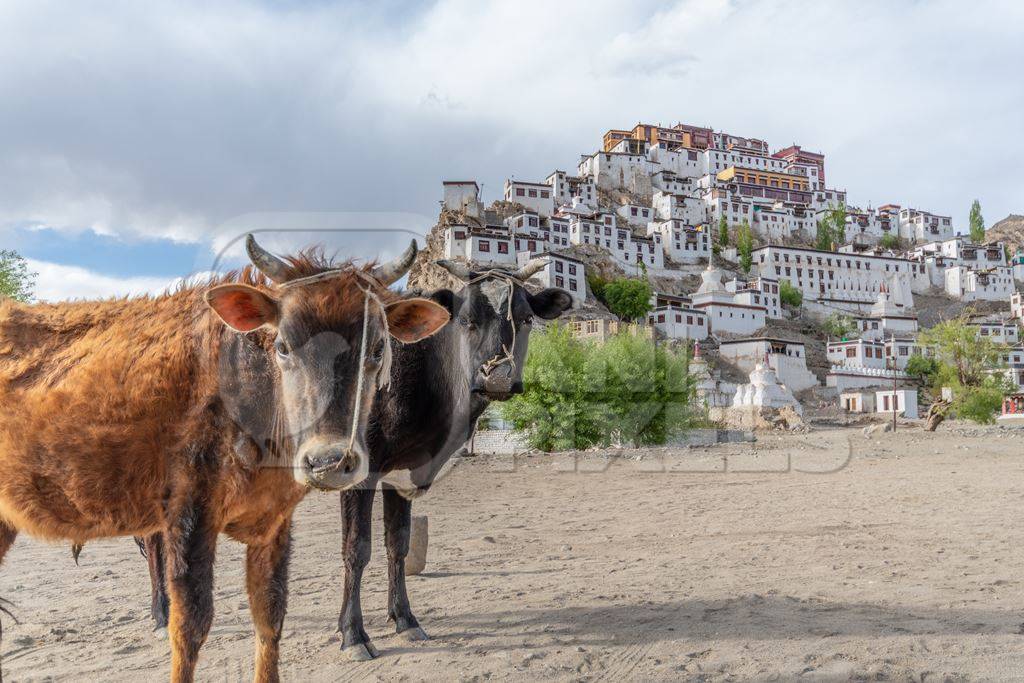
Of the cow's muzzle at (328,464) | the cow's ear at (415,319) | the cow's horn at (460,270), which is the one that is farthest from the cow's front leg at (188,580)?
the cow's horn at (460,270)

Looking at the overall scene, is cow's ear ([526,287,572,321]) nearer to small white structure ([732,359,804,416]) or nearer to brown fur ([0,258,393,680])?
brown fur ([0,258,393,680])

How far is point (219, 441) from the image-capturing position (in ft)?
11.0

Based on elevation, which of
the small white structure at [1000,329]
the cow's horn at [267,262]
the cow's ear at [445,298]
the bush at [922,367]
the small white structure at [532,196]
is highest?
the small white structure at [532,196]

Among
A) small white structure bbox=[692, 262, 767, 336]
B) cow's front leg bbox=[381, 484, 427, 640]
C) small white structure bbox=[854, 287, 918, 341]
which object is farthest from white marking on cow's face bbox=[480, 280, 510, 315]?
small white structure bbox=[854, 287, 918, 341]

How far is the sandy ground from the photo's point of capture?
16.3 ft

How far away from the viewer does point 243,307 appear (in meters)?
3.38

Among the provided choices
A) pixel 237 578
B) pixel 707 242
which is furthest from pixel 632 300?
pixel 237 578

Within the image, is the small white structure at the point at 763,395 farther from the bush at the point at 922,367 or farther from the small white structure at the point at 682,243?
the small white structure at the point at 682,243

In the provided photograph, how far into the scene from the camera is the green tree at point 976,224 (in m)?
136

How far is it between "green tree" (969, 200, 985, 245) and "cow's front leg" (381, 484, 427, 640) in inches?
6219

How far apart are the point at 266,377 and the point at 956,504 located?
13.6m

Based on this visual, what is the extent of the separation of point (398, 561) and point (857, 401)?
270 ft

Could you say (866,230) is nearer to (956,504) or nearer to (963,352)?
(963,352)

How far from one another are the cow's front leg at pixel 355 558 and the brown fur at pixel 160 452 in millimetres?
1567
